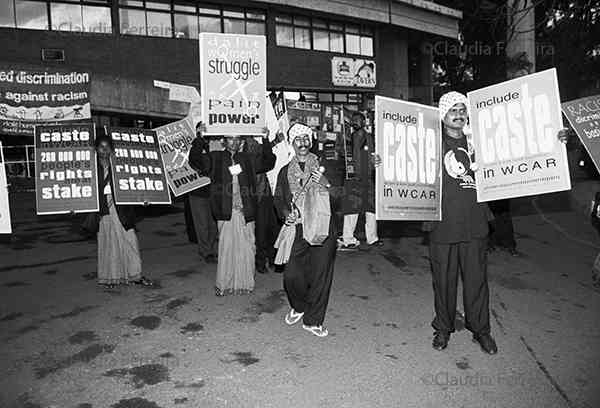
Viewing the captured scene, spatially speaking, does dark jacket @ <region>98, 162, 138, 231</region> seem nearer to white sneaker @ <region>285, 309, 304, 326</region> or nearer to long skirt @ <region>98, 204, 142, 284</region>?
long skirt @ <region>98, 204, 142, 284</region>

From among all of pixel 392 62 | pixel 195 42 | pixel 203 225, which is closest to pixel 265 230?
pixel 203 225

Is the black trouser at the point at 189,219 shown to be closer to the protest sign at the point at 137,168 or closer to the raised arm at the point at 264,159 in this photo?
the protest sign at the point at 137,168

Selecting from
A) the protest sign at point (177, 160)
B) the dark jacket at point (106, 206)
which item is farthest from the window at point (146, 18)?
the dark jacket at point (106, 206)

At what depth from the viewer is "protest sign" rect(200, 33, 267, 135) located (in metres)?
6.03

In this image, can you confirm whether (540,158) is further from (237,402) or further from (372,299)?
(237,402)

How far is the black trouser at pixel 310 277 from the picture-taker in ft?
15.8

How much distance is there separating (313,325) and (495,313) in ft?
6.07

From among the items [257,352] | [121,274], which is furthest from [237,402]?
[121,274]

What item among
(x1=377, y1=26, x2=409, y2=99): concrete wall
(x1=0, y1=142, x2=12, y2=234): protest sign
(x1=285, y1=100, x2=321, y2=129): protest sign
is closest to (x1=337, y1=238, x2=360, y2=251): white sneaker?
(x1=285, y1=100, x2=321, y2=129): protest sign

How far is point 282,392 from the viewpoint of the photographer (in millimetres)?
3676

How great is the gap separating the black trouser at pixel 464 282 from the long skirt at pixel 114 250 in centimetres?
369

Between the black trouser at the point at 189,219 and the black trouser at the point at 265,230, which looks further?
the black trouser at the point at 189,219

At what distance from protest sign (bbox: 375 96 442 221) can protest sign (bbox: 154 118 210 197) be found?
159 inches

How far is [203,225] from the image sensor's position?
7.84m
